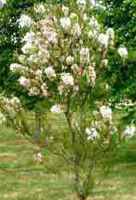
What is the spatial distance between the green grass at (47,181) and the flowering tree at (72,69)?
22.9 ft

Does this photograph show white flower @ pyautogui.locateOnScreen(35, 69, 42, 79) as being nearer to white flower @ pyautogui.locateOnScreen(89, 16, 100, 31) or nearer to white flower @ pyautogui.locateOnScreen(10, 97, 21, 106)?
white flower @ pyautogui.locateOnScreen(10, 97, 21, 106)

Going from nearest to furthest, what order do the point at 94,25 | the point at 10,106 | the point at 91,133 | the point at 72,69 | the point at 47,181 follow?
1. the point at 91,133
2. the point at 72,69
3. the point at 94,25
4. the point at 10,106
5. the point at 47,181

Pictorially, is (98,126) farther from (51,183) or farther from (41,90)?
(51,183)

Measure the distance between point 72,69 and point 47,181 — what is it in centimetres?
1438

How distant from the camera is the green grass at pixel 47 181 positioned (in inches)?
1027

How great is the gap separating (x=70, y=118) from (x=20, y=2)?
2411 cm

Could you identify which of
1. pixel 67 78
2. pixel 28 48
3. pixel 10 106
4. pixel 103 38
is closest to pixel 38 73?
pixel 28 48

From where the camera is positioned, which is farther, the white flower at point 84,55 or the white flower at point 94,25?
the white flower at point 94,25

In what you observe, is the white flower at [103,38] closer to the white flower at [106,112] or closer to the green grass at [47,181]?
the white flower at [106,112]

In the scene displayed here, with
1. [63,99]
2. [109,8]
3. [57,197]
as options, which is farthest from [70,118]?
[109,8]

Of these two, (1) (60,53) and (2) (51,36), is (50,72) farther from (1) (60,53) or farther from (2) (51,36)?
(2) (51,36)

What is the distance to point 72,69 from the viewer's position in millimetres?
16234

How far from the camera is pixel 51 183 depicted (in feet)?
96.0

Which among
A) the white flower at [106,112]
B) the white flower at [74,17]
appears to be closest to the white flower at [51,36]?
the white flower at [74,17]
